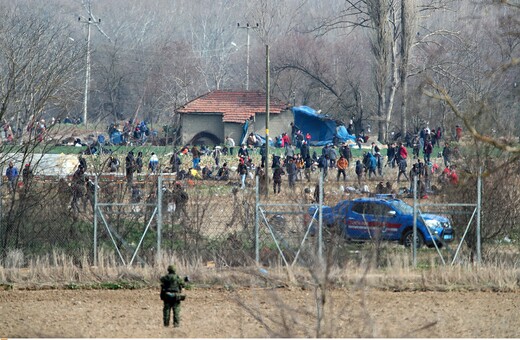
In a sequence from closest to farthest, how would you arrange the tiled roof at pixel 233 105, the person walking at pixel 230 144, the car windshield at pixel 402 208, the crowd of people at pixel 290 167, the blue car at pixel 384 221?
the blue car at pixel 384 221 < the car windshield at pixel 402 208 < the crowd of people at pixel 290 167 < the person walking at pixel 230 144 < the tiled roof at pixel 233 105

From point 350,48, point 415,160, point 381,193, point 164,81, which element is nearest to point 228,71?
point 350,48

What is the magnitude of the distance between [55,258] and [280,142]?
3011 centimetres

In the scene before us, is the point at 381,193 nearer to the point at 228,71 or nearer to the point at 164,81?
the point at 164,81

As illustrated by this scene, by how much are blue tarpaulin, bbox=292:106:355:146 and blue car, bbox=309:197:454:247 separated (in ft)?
104

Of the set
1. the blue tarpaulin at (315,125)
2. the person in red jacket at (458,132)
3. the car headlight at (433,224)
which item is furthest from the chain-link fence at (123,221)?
the blue tarpaulin at (315,125)

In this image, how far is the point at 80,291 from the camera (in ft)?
58.5

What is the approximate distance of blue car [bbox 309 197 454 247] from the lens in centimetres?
1956

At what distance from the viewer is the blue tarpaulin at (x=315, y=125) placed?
2086 inches

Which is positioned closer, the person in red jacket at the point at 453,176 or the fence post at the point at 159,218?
the fence post at the point at 159,218

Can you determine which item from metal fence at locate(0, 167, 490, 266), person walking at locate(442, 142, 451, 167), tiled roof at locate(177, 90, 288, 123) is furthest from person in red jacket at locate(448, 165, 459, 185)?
tiled roof at locate(177, 90, 288, 123)

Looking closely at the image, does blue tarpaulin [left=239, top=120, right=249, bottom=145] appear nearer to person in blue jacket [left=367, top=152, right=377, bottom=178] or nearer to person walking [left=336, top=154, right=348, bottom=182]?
person walking [left=336, top=154, right=348, bottom=182]

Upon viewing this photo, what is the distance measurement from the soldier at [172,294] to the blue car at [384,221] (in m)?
5.44

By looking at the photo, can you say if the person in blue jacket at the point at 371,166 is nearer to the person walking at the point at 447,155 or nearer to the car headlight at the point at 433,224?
the person walking at the point at 447,155

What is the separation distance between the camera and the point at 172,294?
13891 mm
